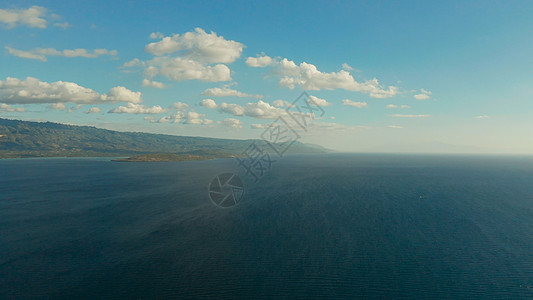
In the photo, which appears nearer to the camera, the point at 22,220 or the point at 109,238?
the point at 109,238

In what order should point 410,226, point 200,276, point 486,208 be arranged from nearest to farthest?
point 200,276 < point 410,226 < point 486,208

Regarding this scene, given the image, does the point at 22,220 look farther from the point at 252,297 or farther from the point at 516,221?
the point at 516,221

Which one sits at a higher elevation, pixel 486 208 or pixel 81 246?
pixel 486 208

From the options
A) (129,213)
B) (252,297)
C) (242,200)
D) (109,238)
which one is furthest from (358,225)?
(129,213)

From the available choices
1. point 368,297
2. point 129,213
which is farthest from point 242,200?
point 368,297

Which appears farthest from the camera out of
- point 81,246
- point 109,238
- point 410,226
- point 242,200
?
point 242,200

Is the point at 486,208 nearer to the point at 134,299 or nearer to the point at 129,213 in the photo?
the point at 134,299
